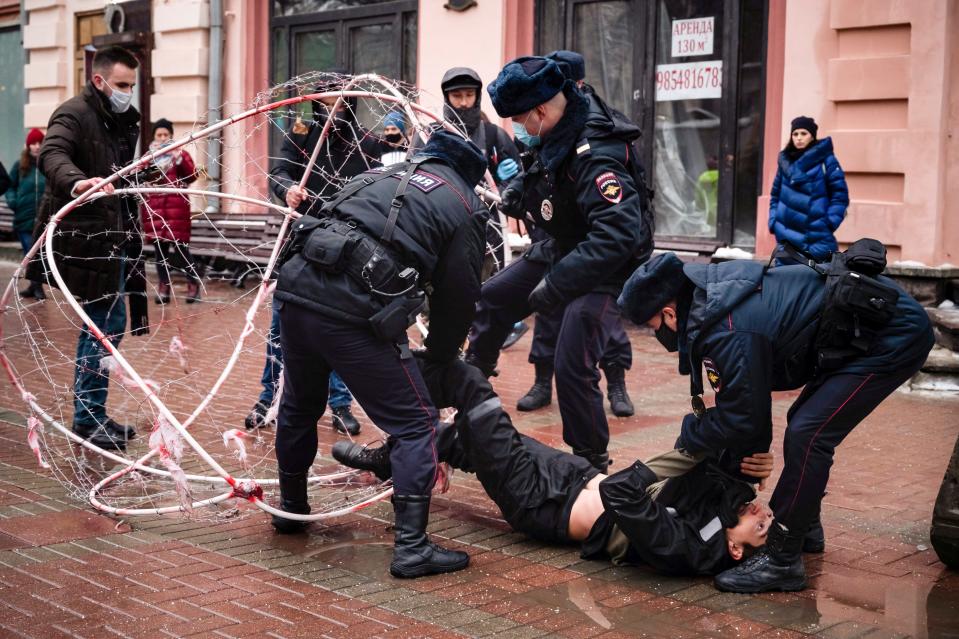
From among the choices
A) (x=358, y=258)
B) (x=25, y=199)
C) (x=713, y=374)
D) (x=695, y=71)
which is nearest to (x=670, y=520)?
(x=713, y=374)

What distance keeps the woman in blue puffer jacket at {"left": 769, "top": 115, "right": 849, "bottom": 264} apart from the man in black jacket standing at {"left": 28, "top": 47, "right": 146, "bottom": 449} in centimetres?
523

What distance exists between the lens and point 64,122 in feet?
21.8

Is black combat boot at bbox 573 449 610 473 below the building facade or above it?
below

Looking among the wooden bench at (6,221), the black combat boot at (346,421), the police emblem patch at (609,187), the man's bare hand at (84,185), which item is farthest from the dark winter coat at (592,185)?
the wooden bench at (6,221)

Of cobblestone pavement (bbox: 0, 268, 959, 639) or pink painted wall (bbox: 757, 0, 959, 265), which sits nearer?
cobblestone pavement (bbox: 0, 268, 959, 639)

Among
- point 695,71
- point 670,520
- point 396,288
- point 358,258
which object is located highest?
point 695,71

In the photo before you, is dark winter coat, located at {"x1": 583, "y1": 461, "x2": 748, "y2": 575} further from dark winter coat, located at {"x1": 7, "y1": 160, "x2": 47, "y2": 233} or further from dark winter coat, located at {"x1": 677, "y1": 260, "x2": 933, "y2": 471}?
dark winter coat, located at {"x1": 7, "y1": 160, "x2": 47, "y2": 233}

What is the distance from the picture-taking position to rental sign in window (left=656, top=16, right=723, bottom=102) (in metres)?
11.9

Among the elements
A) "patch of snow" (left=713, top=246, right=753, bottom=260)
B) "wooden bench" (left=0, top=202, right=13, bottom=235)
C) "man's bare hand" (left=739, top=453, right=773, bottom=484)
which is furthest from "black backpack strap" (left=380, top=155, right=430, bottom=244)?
"wooden bench" (left=0, top=202, right=13, bottom=235)

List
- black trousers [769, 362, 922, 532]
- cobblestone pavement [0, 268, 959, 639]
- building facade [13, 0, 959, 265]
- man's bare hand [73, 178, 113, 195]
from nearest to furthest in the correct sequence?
cobblestone pavement [0, 268, 959, 639], black trousers [769, 362, 922, 532], man's bare hand [73, 178, 113, 195], building facade [13, 0, 959, 265]

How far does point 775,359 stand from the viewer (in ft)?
14.7

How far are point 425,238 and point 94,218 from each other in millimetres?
2810

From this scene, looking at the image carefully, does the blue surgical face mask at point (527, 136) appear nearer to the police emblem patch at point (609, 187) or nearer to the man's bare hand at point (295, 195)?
the police emblem patch at point (609, 187)

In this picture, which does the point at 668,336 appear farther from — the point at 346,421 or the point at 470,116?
the point at 470,116
